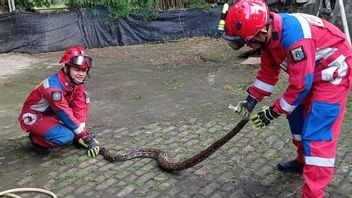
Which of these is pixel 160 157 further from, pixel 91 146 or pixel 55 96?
pixel 55 96

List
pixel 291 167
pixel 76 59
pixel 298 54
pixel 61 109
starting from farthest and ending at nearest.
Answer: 1. pixel 61 109
2. pixel 76 59
3. pixel 291 167
4. pixel 298 54

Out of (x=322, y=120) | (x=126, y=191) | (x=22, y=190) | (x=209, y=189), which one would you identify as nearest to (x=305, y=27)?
(x=322, y=120)

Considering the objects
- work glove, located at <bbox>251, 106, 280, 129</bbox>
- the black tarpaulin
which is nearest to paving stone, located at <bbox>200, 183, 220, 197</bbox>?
work glove, located at <bbox>251, 106, 280, 129</bbox>

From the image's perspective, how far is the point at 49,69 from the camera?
9594 millimetres

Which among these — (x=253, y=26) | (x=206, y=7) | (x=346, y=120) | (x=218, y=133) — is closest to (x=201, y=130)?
(x=218, y=133)

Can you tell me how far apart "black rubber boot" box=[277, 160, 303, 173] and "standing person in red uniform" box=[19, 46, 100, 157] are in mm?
1988

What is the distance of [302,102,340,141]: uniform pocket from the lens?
3299 mm

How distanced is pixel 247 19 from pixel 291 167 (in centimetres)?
172

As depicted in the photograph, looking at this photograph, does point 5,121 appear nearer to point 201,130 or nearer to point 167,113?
point 167,113

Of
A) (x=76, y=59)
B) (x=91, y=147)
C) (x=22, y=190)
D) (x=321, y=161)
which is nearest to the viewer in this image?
(x=321, y=161)

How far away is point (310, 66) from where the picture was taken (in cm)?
316

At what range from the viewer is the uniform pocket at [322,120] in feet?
10.8

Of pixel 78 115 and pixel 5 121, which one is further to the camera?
pixel 5 121

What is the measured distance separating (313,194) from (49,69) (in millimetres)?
7622
